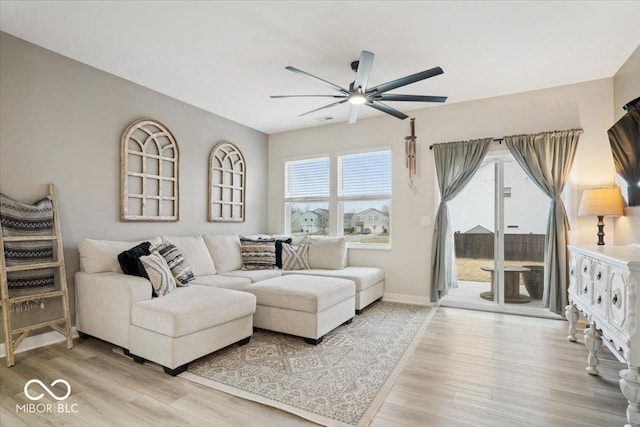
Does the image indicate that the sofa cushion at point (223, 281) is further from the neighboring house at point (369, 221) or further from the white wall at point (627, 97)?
the white wall at point (627, 97)

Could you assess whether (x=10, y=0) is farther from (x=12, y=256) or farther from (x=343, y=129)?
(x=343, y=129)

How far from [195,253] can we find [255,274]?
2.57 feet

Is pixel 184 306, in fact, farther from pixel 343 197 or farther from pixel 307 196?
pixel 307 196

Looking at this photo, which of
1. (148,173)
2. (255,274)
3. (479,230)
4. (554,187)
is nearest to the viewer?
(554,187)

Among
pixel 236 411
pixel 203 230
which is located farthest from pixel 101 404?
pixel 203 230

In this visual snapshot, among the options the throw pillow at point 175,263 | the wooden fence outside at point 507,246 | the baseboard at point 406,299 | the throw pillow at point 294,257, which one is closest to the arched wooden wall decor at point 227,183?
the throw pillow at point 294,257

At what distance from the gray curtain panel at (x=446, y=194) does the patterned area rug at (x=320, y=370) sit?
0.96 metres

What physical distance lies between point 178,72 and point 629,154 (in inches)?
175

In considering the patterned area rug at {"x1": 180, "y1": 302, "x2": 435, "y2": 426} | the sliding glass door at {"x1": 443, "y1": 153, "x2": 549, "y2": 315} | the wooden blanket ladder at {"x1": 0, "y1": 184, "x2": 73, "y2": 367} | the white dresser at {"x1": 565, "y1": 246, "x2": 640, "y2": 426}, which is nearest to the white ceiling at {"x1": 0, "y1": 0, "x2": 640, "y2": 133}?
the sliding glass door at {"x1": 443, "y1": 153, "x2": 549, "y2": 315}

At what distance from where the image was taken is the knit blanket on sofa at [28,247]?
2732 millimetres

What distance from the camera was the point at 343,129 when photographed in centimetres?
522

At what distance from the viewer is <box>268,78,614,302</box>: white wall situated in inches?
145

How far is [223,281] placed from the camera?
3.62 meters

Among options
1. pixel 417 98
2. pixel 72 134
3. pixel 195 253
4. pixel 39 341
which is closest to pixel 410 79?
pixel 417 98
